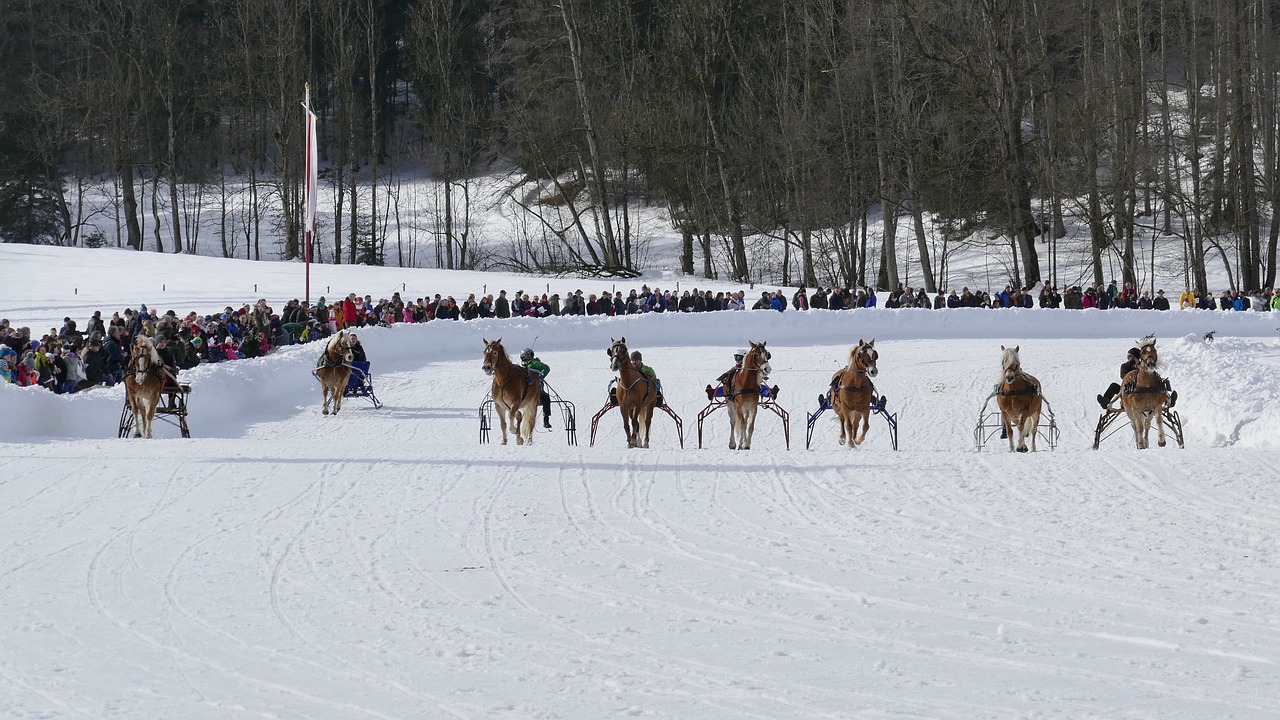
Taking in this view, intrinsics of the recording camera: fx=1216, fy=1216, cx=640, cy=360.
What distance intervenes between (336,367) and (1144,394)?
13575 mm

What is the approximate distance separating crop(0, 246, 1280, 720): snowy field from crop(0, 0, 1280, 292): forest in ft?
82.2

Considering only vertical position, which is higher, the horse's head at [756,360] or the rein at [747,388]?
the horse's head at [756,360]

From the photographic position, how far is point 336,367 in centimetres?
2209

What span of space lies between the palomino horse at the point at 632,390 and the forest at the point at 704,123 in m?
26.1

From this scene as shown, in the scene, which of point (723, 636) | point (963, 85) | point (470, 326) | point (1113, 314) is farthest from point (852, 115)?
point (723, 636)

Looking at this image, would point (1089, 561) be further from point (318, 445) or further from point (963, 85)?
point (963, 85)

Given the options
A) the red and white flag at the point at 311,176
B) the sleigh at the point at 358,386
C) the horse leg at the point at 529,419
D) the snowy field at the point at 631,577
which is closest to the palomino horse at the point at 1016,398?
the snowy field at the point at 631,577

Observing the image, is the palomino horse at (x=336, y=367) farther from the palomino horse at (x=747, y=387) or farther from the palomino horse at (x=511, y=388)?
the palomino horse at (x=747, y=387)

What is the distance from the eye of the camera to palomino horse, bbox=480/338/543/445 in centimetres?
1717

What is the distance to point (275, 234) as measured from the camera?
64688 millimetres

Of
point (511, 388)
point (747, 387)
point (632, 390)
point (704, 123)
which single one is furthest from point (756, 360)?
point (704, 123)

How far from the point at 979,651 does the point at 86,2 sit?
60.4 meters

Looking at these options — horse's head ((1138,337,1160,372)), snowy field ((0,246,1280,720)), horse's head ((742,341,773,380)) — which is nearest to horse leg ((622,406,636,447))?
horse's head ((742,341,773,380))

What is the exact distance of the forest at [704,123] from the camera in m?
41.4
